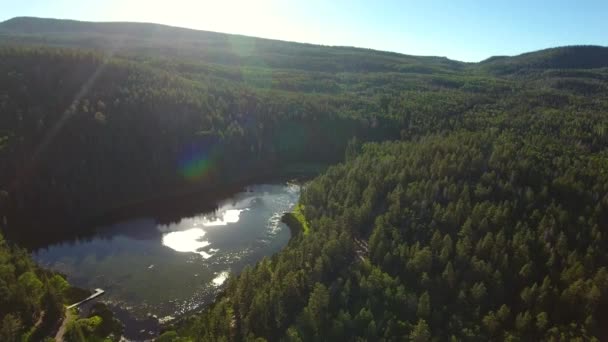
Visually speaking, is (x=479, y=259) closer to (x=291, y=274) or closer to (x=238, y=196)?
(x=291, y=274)

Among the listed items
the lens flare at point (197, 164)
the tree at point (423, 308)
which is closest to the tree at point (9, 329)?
the tree at point (423, 308)

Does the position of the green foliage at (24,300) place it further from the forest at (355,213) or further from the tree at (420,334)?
the tree at (420,334)

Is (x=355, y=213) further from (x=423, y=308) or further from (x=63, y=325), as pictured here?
(x=63, y=325)

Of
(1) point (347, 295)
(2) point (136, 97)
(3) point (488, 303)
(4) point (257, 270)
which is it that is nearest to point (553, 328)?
(3) point (488, 303)

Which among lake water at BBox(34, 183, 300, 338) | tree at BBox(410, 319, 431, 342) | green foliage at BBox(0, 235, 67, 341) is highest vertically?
tree at BBox(410, 319, 431, 342)

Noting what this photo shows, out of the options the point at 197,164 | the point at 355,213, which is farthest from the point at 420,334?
the point at 197,164

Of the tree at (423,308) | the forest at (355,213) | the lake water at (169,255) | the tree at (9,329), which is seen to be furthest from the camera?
the lake water at (169,255)

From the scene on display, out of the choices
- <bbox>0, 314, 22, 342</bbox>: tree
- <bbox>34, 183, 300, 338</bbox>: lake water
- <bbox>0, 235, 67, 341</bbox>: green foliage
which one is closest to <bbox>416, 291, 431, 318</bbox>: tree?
<bbox>34, 183, 300, 338</bbox>: lake water

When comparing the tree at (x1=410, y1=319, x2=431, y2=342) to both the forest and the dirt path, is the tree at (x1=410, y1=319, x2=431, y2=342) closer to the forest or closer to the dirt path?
the forest

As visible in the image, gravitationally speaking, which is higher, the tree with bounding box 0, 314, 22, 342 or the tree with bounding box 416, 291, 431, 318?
the tree with bounding box 416, 291, 431, 318
